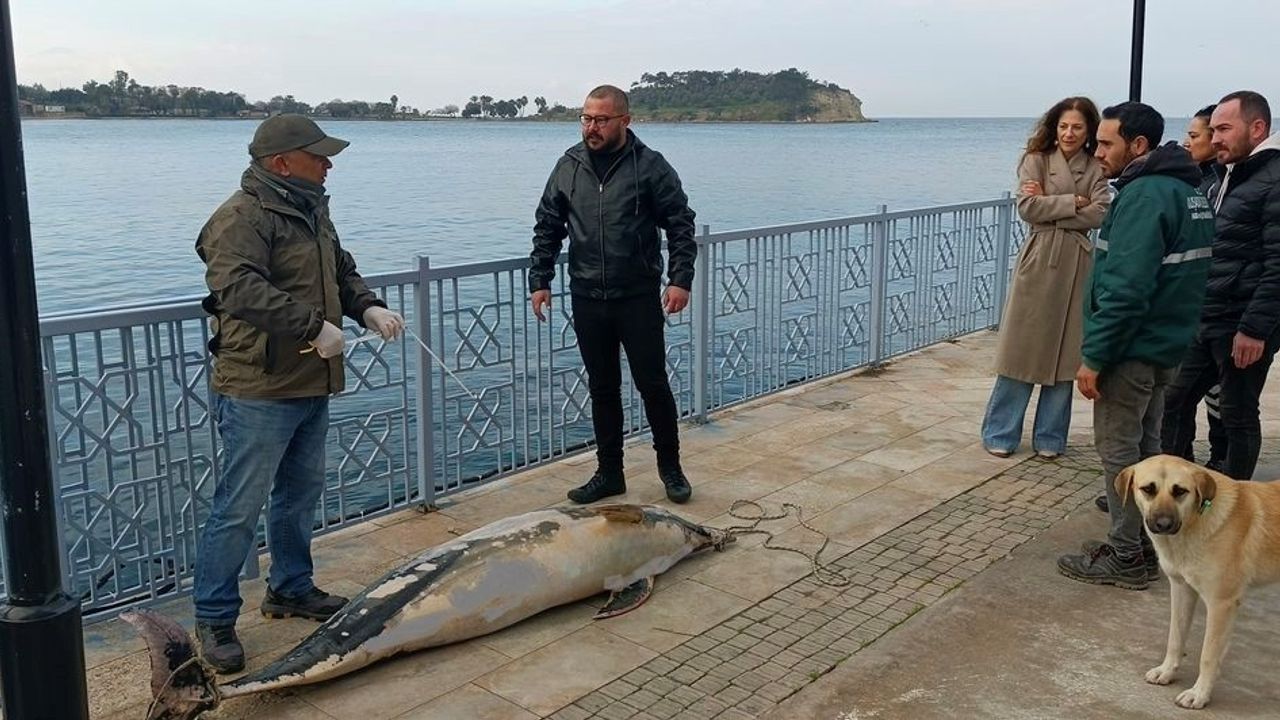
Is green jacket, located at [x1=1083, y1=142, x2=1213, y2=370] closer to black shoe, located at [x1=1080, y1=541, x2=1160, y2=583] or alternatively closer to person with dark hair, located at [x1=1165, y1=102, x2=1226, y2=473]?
black shoe, located at [x1=1080, y1=541, x2=1160, y2=583]

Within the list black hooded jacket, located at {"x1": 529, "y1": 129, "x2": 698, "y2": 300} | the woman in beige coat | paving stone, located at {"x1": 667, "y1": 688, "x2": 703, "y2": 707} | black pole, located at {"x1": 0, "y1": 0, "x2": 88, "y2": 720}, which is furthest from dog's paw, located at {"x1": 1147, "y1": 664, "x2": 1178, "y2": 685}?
black pole, located at {"x1": 0, "y1": 0, "x2": 88, "y2": 720}

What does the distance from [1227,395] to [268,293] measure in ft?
14.6

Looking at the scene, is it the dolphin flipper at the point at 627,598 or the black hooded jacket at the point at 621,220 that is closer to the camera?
Answer: the dolphin flipper at the point at 627,598

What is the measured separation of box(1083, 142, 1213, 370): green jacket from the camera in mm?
4574

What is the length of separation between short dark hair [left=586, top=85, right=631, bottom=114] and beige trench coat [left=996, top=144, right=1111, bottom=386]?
249cm

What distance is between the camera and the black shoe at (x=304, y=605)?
458cm

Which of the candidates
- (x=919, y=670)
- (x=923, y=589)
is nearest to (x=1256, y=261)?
(x=923, y=589)

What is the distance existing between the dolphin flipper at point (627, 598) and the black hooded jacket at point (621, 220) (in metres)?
1.60

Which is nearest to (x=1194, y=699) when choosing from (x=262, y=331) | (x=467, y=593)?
(x=467, y=593)

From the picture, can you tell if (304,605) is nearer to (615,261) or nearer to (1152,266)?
(615,261)

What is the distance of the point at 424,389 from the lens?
230 inches

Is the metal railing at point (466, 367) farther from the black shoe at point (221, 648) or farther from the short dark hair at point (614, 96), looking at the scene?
the short dark hair at point (614, 96)

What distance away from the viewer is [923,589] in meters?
4.90

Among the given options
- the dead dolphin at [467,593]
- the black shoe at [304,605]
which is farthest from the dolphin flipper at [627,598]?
the black shoe at [304,605]
